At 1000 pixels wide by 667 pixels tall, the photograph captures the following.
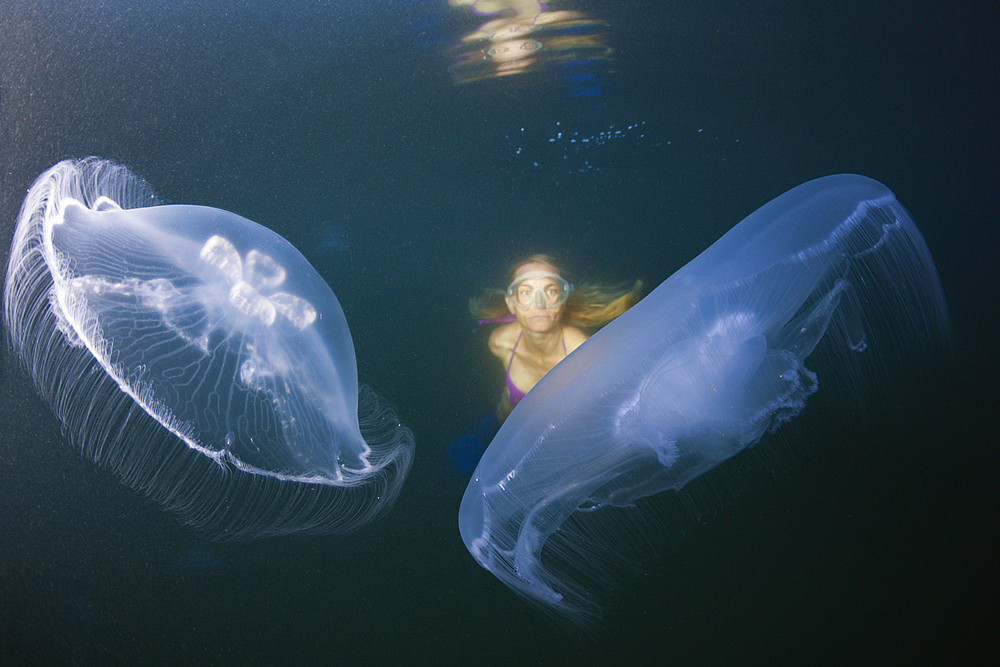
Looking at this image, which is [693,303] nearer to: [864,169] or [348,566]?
[864,169]

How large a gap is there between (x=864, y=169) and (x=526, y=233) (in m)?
1.22

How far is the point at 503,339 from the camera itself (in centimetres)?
129

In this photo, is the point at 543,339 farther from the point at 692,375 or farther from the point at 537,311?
the point at 692,375

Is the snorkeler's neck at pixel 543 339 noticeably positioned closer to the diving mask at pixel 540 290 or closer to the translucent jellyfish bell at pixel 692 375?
the diving mask at pixel 540 290

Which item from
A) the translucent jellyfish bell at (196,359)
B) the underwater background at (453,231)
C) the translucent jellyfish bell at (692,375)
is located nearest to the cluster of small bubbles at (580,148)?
the underwater background at (453,231)

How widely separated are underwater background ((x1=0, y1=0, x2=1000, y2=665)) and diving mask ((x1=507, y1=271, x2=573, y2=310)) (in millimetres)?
78

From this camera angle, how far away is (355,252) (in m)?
1.29

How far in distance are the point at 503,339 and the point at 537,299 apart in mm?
164

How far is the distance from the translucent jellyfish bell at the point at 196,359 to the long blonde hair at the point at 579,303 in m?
0.44

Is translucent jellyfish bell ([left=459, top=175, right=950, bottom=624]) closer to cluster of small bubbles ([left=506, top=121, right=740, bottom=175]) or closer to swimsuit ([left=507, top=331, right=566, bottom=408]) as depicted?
swimsuit ([left=507, top=331, right=566, bottom=408])

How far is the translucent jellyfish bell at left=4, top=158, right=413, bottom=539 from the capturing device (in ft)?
3.67

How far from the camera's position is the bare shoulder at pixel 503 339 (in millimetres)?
1277

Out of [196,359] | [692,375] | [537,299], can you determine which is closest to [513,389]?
[537,299]

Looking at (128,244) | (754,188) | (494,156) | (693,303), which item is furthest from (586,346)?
(128,244)
